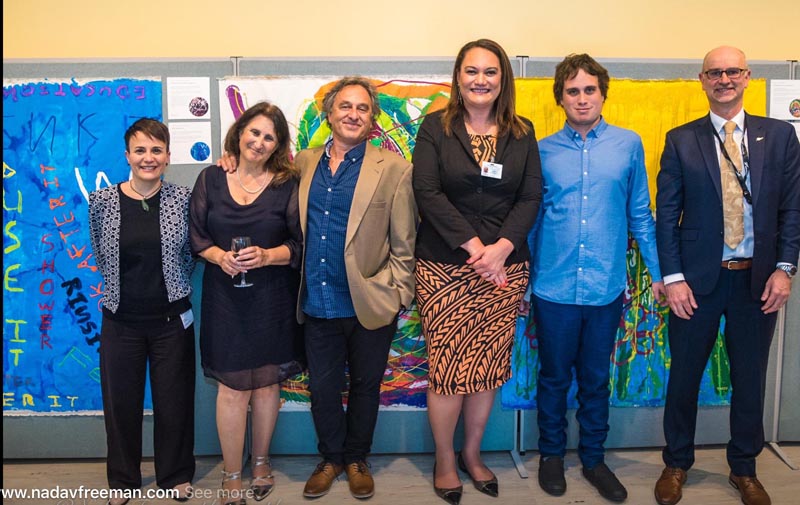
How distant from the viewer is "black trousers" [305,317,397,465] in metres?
2.34

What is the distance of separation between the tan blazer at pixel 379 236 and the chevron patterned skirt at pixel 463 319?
0.34 feet

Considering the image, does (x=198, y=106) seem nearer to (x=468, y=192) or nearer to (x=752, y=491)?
(x=468, y=192)

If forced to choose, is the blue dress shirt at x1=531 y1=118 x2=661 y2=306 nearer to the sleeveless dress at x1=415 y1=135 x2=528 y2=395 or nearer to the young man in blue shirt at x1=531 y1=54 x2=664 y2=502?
the young man in blue shirt at x1=531 y1=54 x2=664 y2=502

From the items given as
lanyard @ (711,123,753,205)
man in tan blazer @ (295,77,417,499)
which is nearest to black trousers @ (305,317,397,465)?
man in tan blazer @ (295,77,417,499)

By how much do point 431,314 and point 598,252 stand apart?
2.39 feet

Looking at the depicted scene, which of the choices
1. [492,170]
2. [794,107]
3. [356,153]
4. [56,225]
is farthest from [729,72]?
[56,225]

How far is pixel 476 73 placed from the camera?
7.20ft

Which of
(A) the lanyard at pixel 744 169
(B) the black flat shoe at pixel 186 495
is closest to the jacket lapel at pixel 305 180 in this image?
(B) the black flat shoe at pixel 186 495

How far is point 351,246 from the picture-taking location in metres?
2.21

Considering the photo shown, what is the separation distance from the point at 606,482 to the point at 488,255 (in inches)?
45.8

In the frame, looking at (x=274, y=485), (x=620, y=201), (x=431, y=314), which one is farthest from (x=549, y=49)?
(x=274, y=485)

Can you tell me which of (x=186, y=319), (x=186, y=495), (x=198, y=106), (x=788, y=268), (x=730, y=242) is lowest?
(x=186, y=495)

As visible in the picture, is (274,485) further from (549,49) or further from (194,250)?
(549,49)

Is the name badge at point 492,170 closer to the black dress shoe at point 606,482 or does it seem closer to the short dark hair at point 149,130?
the short dark hair at point 149,130
